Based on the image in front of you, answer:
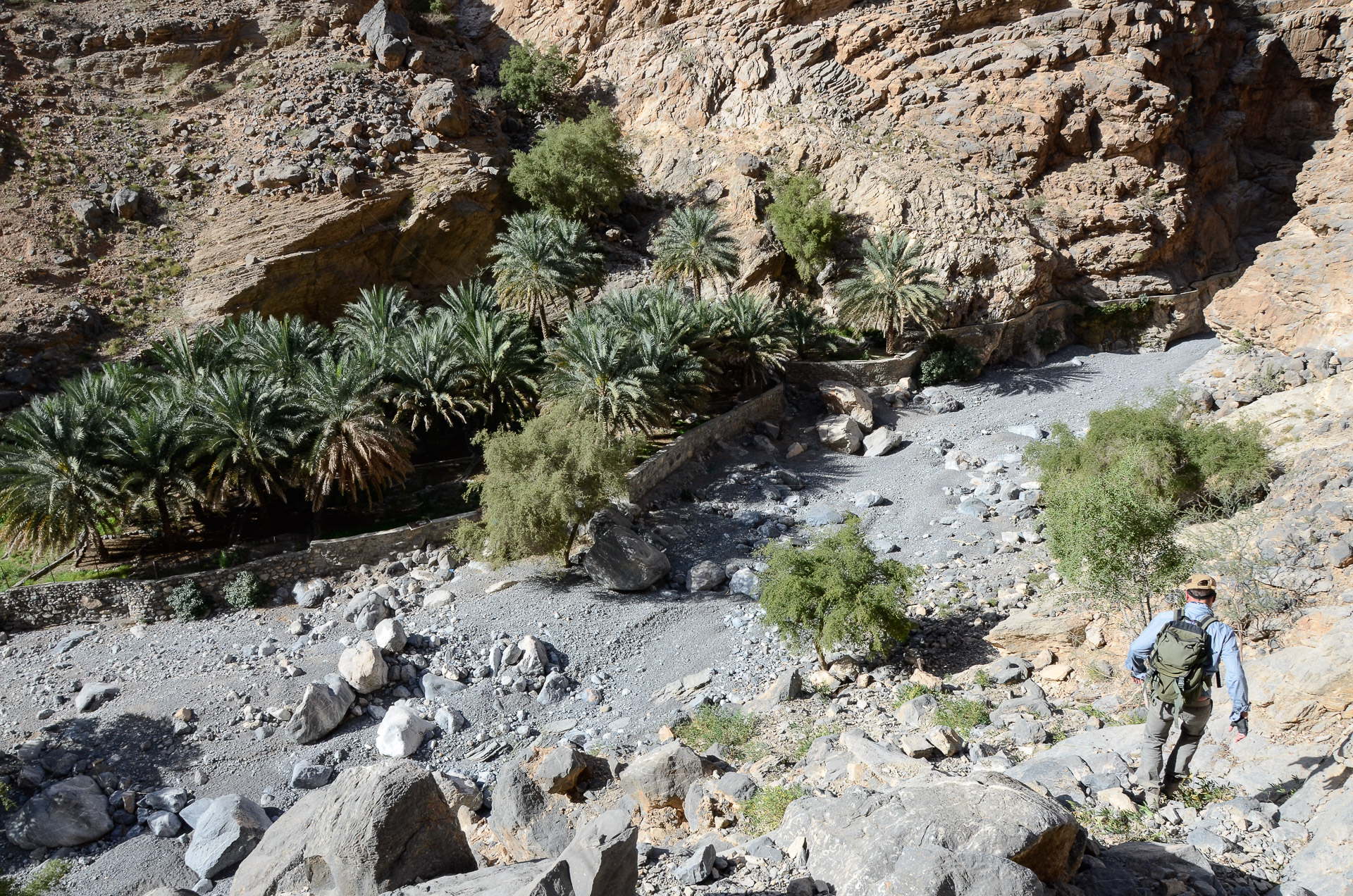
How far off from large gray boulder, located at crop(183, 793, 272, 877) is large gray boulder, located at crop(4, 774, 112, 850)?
5.96 feet

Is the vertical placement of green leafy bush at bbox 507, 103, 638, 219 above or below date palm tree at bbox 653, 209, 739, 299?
above

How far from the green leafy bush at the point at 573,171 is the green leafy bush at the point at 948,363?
1464 cm

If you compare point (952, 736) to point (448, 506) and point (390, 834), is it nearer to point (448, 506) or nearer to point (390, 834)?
point (390, 834)

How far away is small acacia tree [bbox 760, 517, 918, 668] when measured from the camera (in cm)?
1344

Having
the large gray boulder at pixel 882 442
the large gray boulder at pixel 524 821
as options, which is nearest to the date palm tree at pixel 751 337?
the large gray boulder at pixel 882 442

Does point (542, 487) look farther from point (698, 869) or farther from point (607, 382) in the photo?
point (698, 869)

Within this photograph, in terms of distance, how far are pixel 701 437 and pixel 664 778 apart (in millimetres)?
14110

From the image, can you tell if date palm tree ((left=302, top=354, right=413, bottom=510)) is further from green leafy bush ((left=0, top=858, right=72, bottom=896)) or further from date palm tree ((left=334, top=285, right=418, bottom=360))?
green leafy bush ((left=0, top=858, right=72, bottom=896))

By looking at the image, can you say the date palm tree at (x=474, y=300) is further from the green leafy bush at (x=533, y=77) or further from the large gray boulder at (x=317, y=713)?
the green leafy bush at (x=533, y=77)

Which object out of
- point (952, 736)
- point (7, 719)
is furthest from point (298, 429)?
point (952, 736)

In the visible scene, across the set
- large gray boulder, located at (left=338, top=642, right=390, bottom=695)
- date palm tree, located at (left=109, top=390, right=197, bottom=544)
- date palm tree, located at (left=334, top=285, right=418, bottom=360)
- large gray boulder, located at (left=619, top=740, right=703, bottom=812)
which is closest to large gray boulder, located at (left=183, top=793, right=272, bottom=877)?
large gray boulder, located at (left=338, top=642, right=390, bottom=695)

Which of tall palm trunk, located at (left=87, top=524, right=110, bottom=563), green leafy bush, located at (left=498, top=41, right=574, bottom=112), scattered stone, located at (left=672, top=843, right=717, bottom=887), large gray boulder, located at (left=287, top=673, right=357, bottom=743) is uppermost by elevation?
green leafy bush, located at (left=498, top=41, right=574, bottom=112)

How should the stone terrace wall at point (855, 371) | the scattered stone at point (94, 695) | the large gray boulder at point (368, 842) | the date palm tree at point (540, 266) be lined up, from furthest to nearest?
the stone terrace wall at point (855, 371) → the date palm tree at point (540, 266) → the scattered stone at point (94, 695) → the large gray boulder at point (368, 842)

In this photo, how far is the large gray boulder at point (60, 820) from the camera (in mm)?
12969
